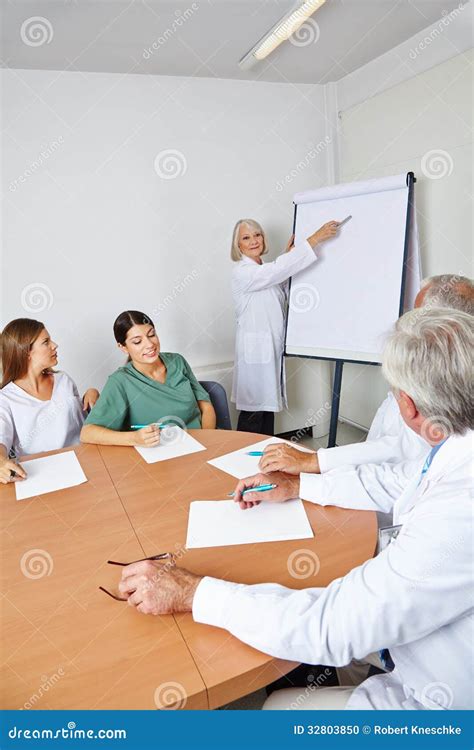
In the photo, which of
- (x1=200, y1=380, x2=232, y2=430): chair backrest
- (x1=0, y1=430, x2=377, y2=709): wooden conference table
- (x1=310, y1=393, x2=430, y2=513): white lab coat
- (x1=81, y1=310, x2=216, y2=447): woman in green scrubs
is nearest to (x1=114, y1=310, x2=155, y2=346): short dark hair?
(x1=81, y1=310, x2=216, y2=447): woman in green scrubs

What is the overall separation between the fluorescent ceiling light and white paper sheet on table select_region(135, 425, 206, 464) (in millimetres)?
2080

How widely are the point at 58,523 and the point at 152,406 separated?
0.88 metres

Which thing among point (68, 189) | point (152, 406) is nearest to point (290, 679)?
point (152, 406)

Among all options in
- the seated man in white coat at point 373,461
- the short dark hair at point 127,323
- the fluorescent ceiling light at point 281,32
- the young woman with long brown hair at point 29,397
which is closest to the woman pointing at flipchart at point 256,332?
the fluorescent ceiling light at point 281,32

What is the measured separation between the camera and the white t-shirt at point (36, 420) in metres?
2.08

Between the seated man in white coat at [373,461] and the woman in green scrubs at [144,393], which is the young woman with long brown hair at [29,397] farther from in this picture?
the seated man in white coat at [373,461]

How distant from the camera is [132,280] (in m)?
3.28

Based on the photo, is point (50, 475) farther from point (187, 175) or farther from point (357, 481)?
point (187, 175)

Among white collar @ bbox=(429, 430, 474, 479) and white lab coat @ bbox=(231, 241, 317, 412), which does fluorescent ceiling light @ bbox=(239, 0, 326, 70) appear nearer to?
white lab coat @ bbox=(231, 241, 317, 412)

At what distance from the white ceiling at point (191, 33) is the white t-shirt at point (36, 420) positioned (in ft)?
5.56

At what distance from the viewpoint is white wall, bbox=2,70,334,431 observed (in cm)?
292

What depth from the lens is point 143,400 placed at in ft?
7.21

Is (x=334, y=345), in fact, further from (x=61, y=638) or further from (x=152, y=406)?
(x=61, y=638)

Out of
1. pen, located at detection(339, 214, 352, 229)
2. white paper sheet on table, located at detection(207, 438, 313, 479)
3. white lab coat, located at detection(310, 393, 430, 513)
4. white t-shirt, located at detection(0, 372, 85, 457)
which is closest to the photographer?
white lab coat, located at detection(310, 393, 430, 513)
